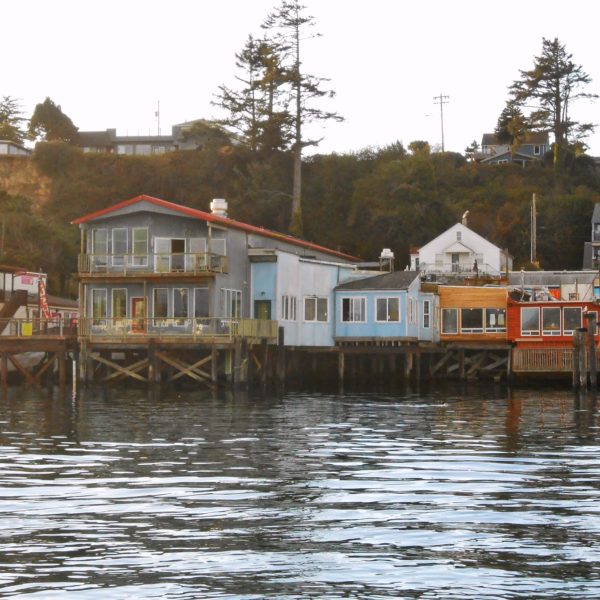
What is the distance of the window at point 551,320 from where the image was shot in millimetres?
64938

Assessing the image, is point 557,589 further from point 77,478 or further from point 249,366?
point 249,366

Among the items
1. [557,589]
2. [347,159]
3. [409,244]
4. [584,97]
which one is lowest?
[557,589]

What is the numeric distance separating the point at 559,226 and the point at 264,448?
80.2 metres

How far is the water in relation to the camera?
47.4 feet

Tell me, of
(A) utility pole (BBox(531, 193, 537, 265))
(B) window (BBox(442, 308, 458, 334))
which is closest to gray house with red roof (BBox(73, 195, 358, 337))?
(B) window (BBox(442, 308, 458, 334))

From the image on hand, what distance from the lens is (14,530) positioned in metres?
17.5

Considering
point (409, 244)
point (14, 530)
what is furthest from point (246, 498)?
point (409, 244)

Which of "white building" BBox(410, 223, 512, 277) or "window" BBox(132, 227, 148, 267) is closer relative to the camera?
"window" BBox(132, 227, 148, 267)

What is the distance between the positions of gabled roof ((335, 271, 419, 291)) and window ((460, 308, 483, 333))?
145 inches

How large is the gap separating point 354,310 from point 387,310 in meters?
1.96

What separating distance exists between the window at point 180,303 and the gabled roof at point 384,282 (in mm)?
11789

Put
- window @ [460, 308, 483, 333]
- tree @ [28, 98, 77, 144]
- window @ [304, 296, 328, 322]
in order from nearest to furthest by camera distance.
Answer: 1. window @ [304, 296, 328, 322]
2. window @ [460, 308, 483, 333]
3. tree @ [28, 98, 77, 144]

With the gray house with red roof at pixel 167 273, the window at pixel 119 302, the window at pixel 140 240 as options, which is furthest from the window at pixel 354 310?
the window at pixel 119 302

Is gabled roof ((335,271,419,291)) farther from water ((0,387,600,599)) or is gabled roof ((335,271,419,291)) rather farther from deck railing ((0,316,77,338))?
water ((0,387,600,599))
